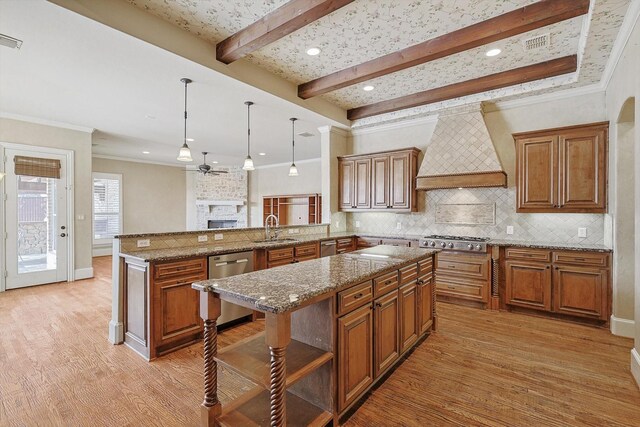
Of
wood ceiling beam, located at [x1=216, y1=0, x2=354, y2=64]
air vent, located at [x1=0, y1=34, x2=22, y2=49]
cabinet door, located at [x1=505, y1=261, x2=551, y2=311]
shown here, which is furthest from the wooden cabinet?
air vent, located at [x1=0, y1=34, x2=22, y2=49]

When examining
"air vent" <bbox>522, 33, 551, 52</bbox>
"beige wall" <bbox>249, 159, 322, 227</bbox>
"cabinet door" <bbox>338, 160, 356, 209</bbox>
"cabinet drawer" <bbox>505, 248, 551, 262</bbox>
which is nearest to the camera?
"air vent" <bbox>522, 33, 551, 52</bbox>

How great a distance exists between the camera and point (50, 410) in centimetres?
206

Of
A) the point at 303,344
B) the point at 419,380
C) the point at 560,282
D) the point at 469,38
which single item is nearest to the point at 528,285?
the point at 560,282

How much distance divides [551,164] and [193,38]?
14.7ft

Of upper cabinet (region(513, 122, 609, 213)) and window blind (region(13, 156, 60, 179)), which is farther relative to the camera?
window blind (region(13, 156, 60, 179))

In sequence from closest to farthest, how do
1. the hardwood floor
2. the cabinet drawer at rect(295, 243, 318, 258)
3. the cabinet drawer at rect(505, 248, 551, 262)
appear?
the hardwood floor, the cabinet drawer at rect(505, 248, 551, 262), the cabinet drawer at rect(295, 243, 318, 258)

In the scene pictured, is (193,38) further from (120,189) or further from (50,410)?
(120,189)

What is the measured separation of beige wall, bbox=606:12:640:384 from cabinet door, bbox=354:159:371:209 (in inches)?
125

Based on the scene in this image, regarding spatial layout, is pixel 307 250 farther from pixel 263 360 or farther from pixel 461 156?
pixel 461 156

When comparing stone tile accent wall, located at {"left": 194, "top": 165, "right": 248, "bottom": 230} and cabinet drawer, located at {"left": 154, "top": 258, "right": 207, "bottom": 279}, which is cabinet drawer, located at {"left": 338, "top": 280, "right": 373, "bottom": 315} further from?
stone tile accent wall, located at {"left": 194, "top": 165, "right": 248, "bottom": 230}

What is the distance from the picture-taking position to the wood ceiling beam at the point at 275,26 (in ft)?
7.82

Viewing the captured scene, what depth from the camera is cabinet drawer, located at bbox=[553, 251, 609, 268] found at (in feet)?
11.0

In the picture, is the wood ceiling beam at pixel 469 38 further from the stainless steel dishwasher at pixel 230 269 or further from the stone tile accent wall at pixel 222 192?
the stone tile accent wall at pixel 222 192

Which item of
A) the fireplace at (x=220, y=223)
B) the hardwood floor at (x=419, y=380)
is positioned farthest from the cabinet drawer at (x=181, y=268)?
the fireplace at (x=220, y=223)
